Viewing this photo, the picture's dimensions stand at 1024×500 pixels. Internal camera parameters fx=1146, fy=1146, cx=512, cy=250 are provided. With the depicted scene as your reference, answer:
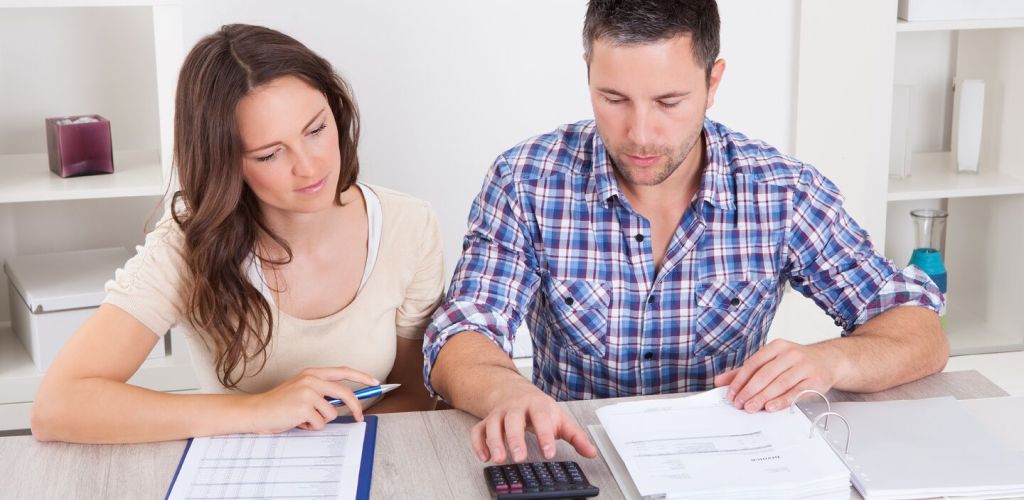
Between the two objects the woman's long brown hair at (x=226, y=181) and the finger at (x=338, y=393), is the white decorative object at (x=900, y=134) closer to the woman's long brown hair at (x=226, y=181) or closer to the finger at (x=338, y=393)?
the woman's long brown hair at (x=226, y=181)

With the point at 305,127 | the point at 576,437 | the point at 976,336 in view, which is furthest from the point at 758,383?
the point at 976,336

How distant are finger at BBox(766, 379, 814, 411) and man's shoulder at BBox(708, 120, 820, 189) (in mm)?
422

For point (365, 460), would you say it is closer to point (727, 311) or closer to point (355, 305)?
point (355, 305)

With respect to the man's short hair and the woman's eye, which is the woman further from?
the man's short hair

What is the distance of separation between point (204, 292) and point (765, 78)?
68.1 inches

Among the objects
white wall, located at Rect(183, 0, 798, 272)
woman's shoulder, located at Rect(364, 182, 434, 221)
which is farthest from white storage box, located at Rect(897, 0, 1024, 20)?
woman's shoulder, located at Rect(364, 182, 434, 221)

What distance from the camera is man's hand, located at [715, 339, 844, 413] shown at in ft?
4.70

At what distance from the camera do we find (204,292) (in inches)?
63.3

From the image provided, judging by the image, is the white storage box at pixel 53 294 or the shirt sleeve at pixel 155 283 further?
the white storage box at pixel 53 294

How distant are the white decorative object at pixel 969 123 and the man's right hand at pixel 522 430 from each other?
1.85m

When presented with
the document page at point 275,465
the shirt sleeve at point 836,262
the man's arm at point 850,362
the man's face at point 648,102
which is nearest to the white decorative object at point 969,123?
the shirt sleeve at point 836,262

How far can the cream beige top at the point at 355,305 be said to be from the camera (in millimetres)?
1617

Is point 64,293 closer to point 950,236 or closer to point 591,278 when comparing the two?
point 591,278

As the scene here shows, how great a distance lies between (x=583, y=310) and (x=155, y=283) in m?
0.64
